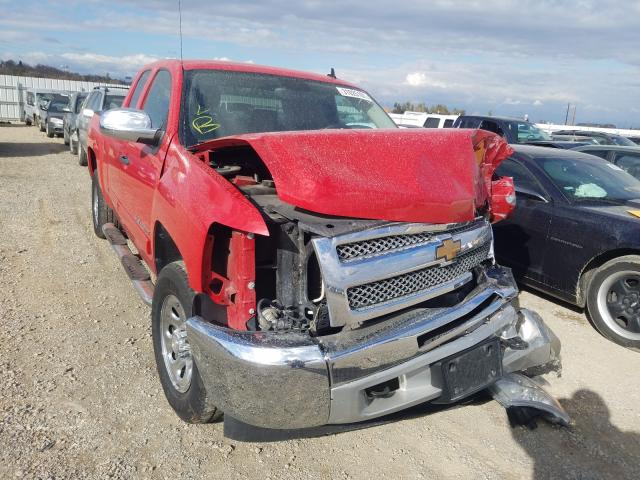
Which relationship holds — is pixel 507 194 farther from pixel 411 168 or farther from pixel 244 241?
pixel 244 241

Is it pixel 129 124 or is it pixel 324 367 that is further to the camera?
pixel 129 124

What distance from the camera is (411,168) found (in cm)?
277

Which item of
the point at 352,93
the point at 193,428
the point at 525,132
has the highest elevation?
the point at 352,93

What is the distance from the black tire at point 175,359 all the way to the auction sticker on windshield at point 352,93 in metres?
2.20

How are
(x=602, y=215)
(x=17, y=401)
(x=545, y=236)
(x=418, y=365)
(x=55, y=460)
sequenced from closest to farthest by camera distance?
1. (x=418, y=365)
2. (x=55, y=460)
3. (x=17, y=401)
4. (x=602, y=215)
5. (x=545, y=236)

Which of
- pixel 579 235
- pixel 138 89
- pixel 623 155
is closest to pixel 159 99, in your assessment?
pixel 138 89

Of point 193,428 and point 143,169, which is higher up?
point 143,169

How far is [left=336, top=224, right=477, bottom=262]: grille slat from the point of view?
2480mm

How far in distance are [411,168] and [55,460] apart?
2.35 metres

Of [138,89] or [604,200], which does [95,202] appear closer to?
[138,89]

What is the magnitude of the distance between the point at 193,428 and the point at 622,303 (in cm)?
374

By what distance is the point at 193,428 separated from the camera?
3125 mm

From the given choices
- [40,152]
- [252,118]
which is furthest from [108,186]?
[40,152]

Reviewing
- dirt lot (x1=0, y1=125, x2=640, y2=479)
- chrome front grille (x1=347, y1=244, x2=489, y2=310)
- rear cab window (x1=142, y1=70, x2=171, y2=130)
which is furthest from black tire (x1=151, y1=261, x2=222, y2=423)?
rear cab window (x1=142, y1=70, x2=171, y2=130)
